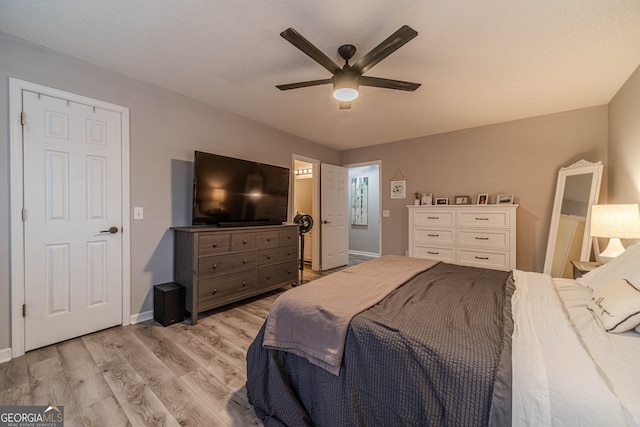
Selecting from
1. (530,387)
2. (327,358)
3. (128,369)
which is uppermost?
(530,387)

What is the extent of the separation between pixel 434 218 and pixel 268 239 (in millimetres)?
2488

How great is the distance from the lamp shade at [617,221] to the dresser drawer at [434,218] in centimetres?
151

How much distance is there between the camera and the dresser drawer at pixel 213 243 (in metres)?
2.58

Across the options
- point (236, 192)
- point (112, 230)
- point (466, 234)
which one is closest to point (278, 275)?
point (236, 192)

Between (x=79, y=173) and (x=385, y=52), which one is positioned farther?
(x=79, y=173)

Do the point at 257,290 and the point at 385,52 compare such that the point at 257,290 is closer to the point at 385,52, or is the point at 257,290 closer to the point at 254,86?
the point at 254,86

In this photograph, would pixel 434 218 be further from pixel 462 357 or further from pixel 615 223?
pixel 462 357

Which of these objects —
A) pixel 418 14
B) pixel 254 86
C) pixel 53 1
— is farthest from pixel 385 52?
pixel 53 1

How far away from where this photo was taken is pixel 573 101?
297 centimetres

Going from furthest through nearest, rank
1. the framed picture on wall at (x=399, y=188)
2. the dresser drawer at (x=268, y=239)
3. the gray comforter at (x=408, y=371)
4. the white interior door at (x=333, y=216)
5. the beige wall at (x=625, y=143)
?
1. the white interior door at (x=333, y=216)
2. the framed picture on wall at (x=399, y=188)
3. the dresser drawer at (x=268, y=239)
4. the beige wall at (x=625, y=143)
5. the gray comforter at (x=408, y=371)

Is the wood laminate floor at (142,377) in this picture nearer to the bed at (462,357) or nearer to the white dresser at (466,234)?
the bed at (462,357)

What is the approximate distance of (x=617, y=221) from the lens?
2188 mm

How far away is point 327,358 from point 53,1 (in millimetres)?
2661

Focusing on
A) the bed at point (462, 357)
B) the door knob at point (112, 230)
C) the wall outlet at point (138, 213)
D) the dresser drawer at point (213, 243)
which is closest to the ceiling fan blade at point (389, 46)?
the bed at point (462, 357)
